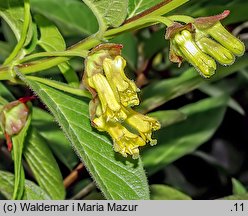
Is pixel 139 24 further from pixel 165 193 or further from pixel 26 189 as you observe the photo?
pixel 165 193

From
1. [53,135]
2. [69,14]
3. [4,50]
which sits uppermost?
[69,14]

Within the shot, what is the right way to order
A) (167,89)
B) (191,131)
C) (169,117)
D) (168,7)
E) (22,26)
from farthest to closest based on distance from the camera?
(191,131), (167,89), (169,117), (22,26), (168,7)

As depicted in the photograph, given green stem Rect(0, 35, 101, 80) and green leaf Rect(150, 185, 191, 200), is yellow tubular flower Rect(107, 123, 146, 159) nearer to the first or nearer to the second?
green stem Rect(0, 35, 101, 80)

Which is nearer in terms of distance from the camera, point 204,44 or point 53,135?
point 204,44

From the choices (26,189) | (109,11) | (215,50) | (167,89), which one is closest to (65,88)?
(109,11)
